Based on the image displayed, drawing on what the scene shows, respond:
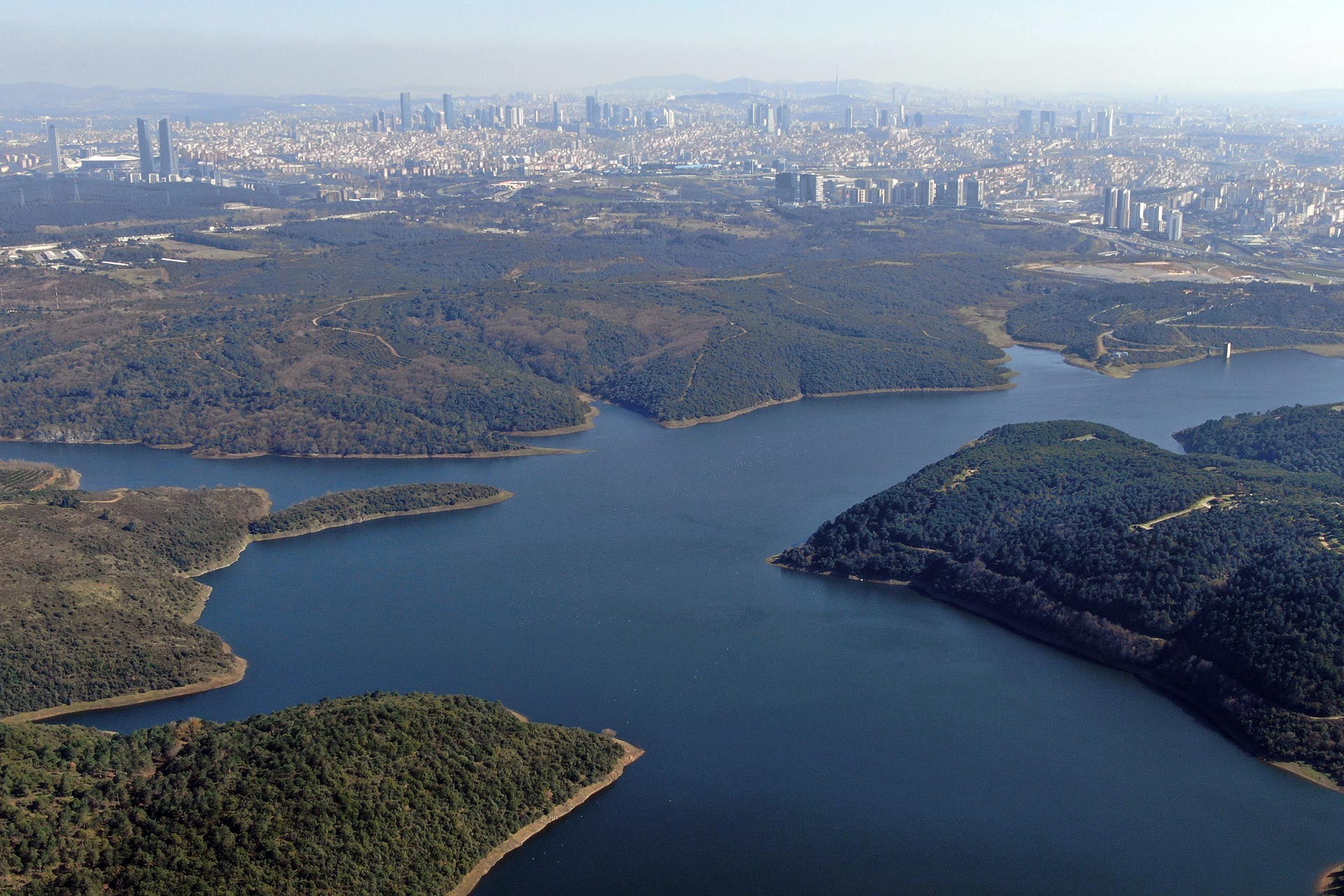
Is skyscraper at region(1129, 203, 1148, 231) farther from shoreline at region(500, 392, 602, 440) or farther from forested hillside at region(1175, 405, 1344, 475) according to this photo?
shoreline at region(500, 392, 602, 440)

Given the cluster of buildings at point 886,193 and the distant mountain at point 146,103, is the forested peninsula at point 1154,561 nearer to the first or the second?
the cluster of buildings at point 886,193

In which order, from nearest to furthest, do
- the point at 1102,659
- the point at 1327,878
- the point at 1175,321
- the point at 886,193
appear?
the point at 1327,878, the point at 1102,659, the point at 1175,321, the point at 886,193

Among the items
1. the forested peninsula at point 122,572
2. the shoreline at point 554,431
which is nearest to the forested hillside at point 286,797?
the forested peninsula at point 122,572

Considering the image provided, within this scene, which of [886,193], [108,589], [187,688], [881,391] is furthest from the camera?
[886,193]

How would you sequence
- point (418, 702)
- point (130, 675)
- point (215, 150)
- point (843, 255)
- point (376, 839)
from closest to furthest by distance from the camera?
1. point (376, 839)
2. point (418, 702)
3. point (130, 675)
4. point (843, 255)
5. point (215, 150)

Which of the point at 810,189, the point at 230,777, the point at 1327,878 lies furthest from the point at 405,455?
the point at 810,189

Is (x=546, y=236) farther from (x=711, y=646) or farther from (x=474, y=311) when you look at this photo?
(x=711, y=646)

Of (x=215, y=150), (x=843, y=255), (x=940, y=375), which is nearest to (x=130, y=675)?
(x=940, y=375)

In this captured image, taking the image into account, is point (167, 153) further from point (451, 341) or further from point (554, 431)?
point (554, 431)
